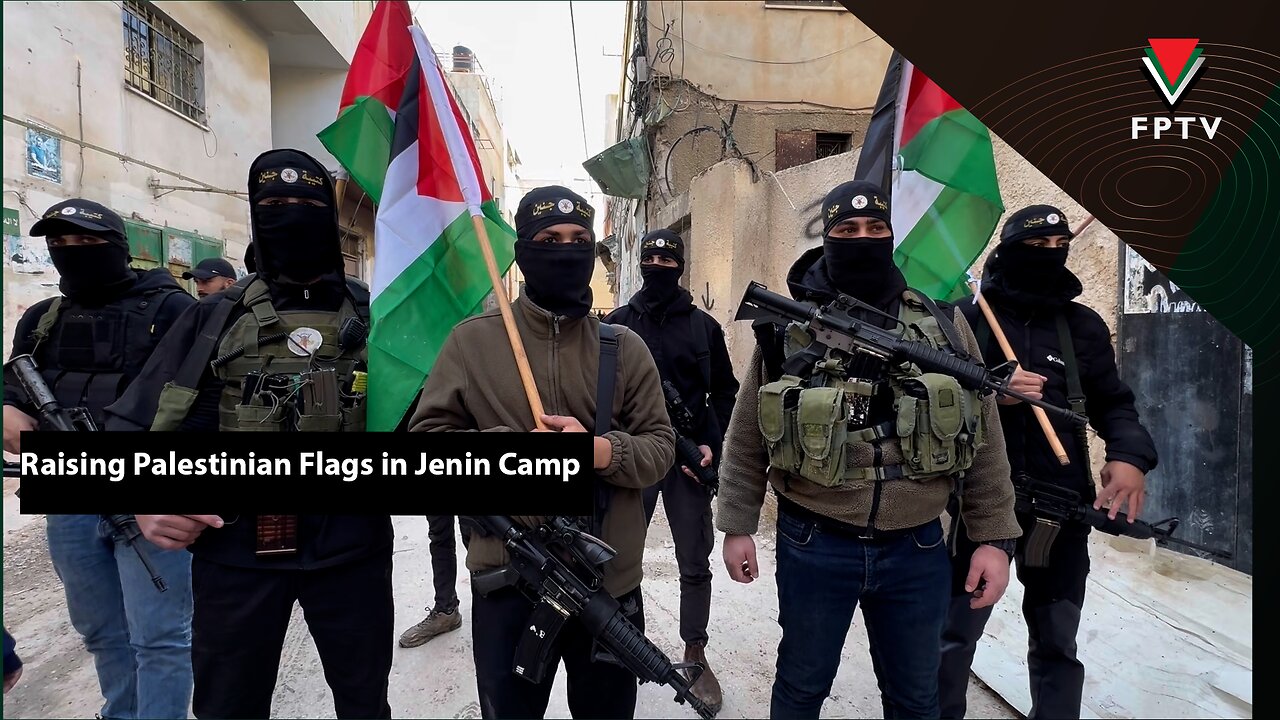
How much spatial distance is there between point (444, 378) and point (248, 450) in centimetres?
66

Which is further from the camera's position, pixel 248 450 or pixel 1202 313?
pixel 1202 313

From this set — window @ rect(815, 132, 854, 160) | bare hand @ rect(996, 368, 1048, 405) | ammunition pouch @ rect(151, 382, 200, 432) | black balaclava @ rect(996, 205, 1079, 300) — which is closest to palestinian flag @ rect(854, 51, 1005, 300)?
black balaclava @ rect(996, 205, 1079, 300)

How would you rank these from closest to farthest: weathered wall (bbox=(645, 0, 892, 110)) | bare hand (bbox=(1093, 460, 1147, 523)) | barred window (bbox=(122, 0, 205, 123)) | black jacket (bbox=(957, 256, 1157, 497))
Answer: bare hand (bbox=(1093, 460, 1147, 523)) < black jacket (bbox=(957, 256, 1157, 497)) < barred window (bbox=(122, 0, 205, 123)) < weathered wall (bbox=(645, 0, 892, 110))

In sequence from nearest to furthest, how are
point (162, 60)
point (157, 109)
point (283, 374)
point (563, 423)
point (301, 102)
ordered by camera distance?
point (563, 423), point (283, 374), point (157, 109), point (162, 60), point (301, 102)

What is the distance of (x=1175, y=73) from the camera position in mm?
1902

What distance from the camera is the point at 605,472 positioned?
1.83 meters

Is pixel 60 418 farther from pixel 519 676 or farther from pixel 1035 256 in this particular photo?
pixel 1035 256

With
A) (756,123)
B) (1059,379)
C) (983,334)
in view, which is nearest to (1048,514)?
(1059,379)

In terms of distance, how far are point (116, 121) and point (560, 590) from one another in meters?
8.89

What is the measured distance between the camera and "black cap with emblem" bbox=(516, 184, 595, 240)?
1928 millimetres

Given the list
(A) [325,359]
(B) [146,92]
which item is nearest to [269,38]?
(B) [146,92]

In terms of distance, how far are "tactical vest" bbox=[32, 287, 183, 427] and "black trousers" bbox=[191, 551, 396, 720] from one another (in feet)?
3.52

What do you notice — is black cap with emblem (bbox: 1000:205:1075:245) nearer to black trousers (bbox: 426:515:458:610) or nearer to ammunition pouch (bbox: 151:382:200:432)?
ammunition pouch (bbox: 151:382:200:432)

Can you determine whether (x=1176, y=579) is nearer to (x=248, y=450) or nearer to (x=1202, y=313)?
(x=1202, y=313)
